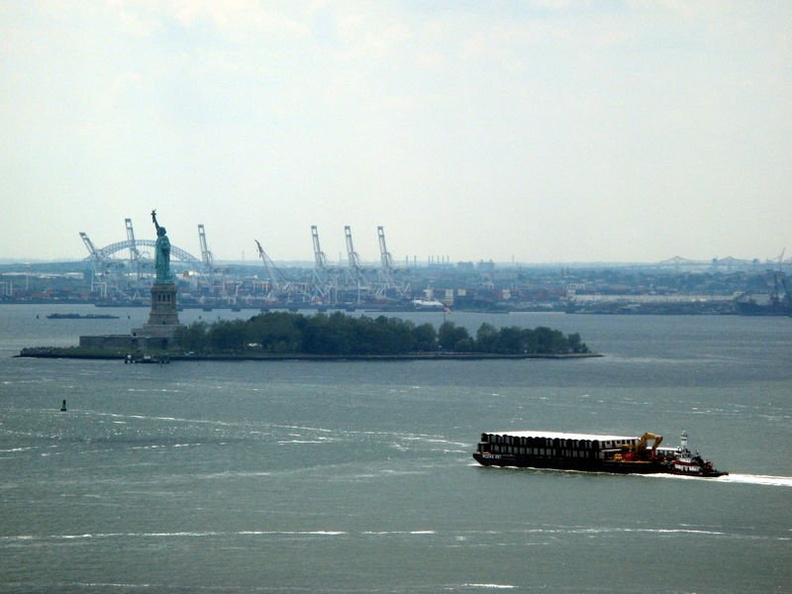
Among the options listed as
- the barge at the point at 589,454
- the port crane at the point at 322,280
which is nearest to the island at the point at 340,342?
the barge at the point at 589,454

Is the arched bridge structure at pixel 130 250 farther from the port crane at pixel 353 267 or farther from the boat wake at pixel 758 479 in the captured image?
the boat wake at pixel 758 479

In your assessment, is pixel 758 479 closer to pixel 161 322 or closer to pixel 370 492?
pixel 370 492

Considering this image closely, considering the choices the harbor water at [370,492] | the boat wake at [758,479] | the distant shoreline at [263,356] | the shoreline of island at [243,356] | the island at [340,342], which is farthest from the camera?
the island at [340,342]

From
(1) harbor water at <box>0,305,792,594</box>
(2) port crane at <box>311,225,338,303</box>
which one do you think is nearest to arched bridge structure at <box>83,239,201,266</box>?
(2) port crane at <box>311,225,338,303</box>

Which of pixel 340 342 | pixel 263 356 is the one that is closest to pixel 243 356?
pixel 263 356

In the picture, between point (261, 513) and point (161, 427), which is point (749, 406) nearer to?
point (161, 427)

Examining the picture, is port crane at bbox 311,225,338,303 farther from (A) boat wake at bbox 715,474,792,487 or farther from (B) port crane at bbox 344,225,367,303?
(A) boat wake at bbox 715,474,792,487
